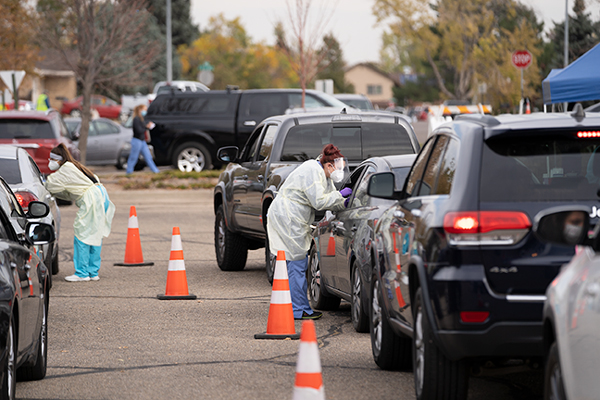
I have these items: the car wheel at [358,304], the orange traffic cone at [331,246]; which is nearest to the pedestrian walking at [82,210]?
the orange traffic cone at [331,246]

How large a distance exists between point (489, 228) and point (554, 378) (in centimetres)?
94

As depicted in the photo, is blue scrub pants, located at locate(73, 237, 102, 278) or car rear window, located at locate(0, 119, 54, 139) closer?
blue scrub pants, located at locate(73, 237, 102, 278)

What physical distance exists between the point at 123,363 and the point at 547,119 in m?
3.58

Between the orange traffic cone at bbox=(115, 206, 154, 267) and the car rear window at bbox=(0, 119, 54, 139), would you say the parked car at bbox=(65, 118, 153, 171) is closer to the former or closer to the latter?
the car rear window at bbox=(0, 119, 54, 139)

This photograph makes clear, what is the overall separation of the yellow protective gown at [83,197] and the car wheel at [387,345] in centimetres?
580

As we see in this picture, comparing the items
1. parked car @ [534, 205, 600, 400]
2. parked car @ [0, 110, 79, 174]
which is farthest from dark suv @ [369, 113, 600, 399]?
parked car @ [0, 110, 79, 174]

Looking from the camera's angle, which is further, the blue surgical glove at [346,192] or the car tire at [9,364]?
the blue surgical glove at [346,192]

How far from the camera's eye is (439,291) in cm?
493

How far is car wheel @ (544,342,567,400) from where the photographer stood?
407 centimetres

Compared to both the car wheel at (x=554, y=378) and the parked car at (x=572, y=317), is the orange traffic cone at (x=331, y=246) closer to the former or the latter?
the parked car at (x=572, y=317)

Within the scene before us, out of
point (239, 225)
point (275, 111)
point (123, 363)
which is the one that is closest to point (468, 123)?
point (123, 363)

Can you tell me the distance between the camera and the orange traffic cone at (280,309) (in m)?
7.98

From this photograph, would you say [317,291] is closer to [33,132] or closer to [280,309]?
[280,309]

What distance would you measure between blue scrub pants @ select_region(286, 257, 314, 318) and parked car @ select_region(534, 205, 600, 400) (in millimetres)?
4495
